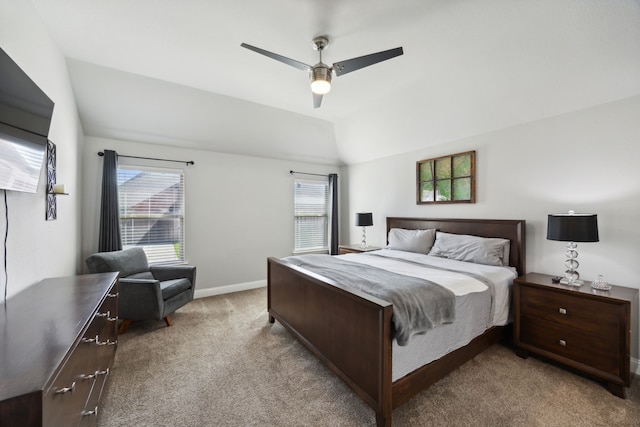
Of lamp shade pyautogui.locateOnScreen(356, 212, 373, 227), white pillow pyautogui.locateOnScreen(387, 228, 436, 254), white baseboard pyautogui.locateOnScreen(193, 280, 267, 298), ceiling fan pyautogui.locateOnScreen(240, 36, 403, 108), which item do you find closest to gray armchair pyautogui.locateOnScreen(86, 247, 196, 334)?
white baseboard pyautogui.locateOnScreen(193, 280, 267, 298)

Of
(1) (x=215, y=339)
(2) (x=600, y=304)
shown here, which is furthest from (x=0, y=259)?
(2) (x=600, y=304)

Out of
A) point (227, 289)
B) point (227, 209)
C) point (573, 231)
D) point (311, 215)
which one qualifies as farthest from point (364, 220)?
Result: point (573, 231)

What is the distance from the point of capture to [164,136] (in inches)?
156

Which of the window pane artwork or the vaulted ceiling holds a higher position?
the vaulted ceiling

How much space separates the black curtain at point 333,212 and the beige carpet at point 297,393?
2.96m

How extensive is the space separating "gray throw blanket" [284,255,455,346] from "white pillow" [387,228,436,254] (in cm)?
154

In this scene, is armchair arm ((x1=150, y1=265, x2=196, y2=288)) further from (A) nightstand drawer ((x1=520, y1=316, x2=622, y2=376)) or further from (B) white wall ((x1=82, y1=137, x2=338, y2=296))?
(A) nightstand drawer ((x1=520, y1=316, x2=622, y2=376))

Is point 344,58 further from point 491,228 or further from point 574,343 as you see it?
point 574,343

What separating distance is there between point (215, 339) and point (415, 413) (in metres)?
2.11

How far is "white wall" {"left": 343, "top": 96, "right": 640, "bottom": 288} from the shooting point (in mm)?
2445

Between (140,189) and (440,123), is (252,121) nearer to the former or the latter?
(140,189)

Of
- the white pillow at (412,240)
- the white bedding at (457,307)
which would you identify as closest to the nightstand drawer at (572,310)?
the white bedding at (457,307)

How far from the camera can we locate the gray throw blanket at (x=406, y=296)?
1.78 m

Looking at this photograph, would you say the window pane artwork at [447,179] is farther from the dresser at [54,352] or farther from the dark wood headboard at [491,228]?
the dresser at [54,352]
